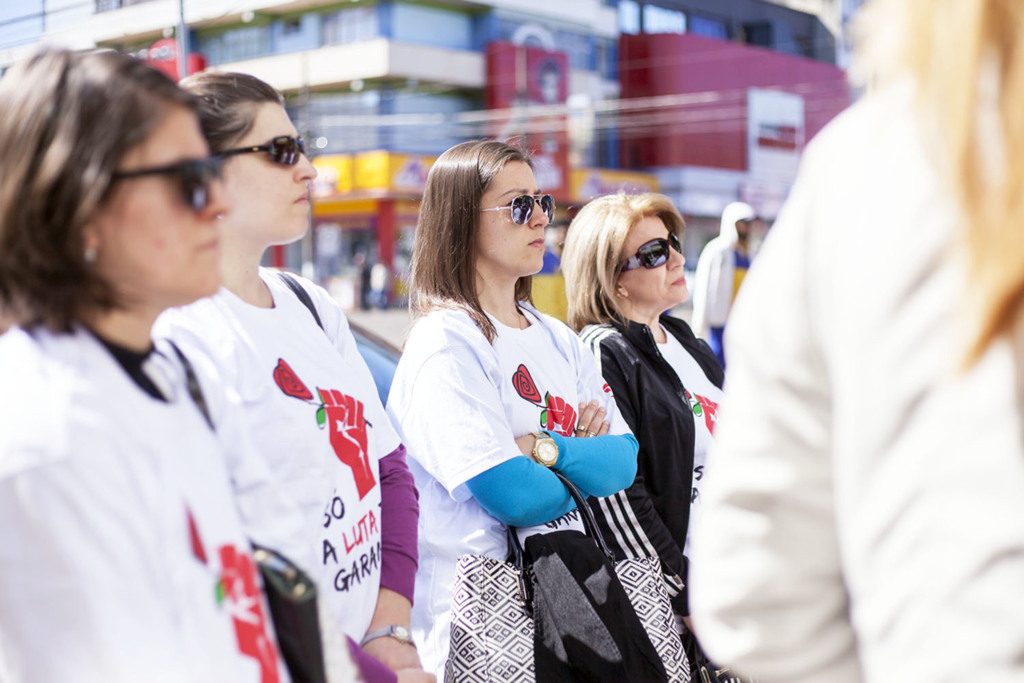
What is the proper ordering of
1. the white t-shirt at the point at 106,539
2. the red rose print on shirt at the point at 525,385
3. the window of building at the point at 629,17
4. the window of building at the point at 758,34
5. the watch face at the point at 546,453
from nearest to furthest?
1. the white t-shirt at the point at 106,539
2. the watch face at the point at 546,453
3. the red rose print on shirt at the point at 525,385
4. the window of building at the point at 629,17
5. the window of building at the point at 758,34

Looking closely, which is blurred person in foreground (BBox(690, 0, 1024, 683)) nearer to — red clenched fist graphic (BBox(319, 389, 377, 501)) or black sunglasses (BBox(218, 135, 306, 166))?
red clenched fist graphic (BBox(319, 389, 377, 501))

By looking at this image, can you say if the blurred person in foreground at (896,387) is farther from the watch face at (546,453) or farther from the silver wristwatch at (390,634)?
the watch face at (546,453)

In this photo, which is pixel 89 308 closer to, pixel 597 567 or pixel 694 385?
pixel 597 567

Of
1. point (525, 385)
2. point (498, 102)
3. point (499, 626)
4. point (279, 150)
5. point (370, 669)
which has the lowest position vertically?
point (499, 626)

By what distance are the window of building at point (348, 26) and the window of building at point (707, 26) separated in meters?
16.8

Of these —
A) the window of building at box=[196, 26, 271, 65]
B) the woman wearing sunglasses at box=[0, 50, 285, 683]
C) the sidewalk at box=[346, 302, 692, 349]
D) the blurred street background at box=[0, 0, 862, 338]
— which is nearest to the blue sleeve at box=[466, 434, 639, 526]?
the woman wearing sunglasses at box=[0, 50, 285, 683]

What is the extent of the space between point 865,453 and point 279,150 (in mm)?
1506

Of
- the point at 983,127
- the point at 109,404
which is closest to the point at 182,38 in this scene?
the point at 109,404

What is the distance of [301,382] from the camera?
1954 mm

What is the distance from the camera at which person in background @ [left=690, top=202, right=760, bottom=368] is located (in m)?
8.74

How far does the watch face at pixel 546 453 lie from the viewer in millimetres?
2520

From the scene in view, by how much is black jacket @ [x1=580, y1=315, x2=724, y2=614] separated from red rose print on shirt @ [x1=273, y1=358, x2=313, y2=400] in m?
1.14

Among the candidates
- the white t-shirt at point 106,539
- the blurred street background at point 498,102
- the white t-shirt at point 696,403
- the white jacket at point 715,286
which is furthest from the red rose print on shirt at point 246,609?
the blurred street background at point 498,102

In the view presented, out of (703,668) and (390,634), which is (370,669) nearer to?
(390,634)
